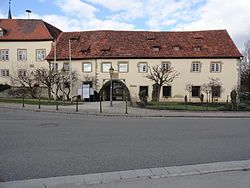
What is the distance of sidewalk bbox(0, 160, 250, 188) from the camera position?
221 inches

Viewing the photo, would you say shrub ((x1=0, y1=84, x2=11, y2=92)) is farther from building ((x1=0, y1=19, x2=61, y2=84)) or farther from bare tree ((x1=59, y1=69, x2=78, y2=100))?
bare tree ((x1=59, y1=69, x2=78, y2=100))

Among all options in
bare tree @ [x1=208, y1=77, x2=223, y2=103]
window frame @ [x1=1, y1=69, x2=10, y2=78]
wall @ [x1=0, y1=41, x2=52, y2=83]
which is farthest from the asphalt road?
window frame @ [x1=1, y1=69, x2=10, y2=78]

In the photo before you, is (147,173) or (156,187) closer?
(156,187)

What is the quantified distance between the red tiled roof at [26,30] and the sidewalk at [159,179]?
146 ft

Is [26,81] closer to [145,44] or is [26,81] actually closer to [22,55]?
[22,55]

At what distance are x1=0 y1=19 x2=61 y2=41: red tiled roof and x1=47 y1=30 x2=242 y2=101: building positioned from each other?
18.5 feet

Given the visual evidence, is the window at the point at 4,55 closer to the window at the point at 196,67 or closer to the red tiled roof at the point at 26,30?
the red tiled roof at the point at 26,30

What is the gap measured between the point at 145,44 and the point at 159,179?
40286 mm

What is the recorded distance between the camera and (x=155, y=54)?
143 ft

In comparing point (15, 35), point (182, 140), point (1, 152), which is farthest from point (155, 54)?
point (1, 152)

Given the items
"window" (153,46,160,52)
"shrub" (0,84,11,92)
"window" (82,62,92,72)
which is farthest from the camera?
"shrub" (0,84,11,92)

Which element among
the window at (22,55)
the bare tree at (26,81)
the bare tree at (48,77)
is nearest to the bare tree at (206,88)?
the bare tree at (48,77)

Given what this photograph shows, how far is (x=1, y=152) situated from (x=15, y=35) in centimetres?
4447

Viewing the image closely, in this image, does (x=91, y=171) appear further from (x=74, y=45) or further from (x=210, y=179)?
(x=74, y=45)
